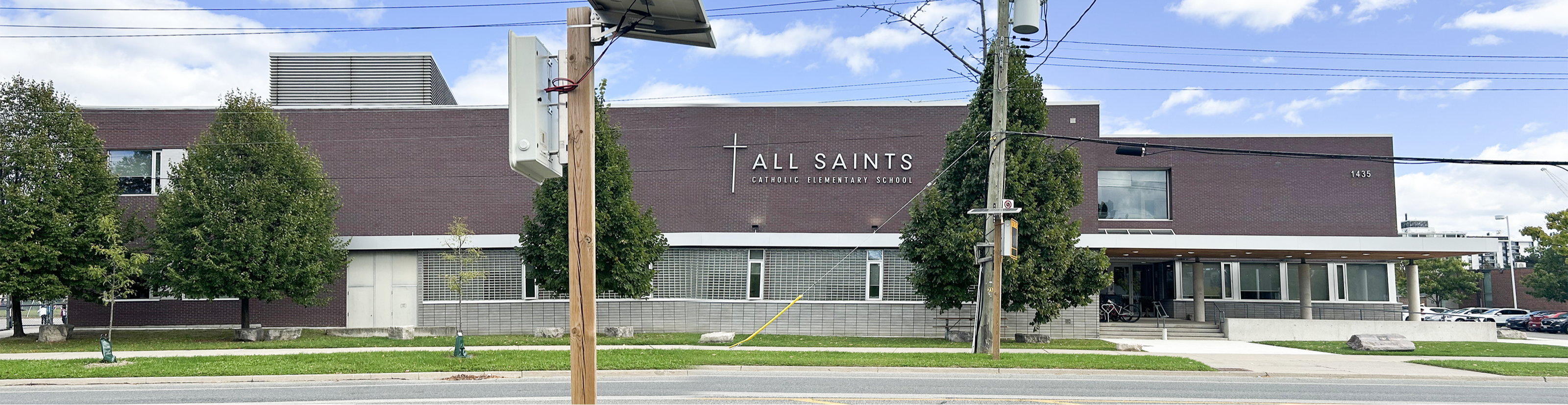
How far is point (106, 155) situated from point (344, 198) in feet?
19.5

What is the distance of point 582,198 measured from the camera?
600 centimetres

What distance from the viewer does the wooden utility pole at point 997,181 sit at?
1914 cm

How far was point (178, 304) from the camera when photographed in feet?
95.1

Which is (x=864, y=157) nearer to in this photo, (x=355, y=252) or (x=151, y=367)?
(x=355, y=252)

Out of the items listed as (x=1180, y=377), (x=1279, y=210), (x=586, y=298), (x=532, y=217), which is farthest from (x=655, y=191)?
(x=586, y=298)

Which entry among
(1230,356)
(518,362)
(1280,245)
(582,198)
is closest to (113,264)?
(518,362)

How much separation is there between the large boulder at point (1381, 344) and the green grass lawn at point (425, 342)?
5.58m

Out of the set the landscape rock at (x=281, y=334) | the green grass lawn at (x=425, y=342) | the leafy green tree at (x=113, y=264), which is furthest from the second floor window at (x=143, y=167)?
the landscape rock at (x=281, y=334)

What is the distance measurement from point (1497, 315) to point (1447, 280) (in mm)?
19923

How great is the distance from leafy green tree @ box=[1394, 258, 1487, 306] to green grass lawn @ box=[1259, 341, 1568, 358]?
43866mm

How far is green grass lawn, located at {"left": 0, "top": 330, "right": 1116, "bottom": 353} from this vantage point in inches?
877

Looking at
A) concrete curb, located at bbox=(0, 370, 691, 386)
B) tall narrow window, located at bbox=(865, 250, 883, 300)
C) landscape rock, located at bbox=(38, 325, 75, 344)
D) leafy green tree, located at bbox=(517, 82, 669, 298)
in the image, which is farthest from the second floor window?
tall narrow window, located at bbox=(865, 250, 883, 300)

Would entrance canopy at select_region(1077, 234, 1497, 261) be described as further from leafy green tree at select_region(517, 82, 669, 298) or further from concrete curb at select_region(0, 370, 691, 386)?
concrete curb at select_region(0, 370, 691, 386)

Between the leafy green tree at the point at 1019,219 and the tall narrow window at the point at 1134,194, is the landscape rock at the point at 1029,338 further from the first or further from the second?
the tall narrow window at the point at 1134,194
